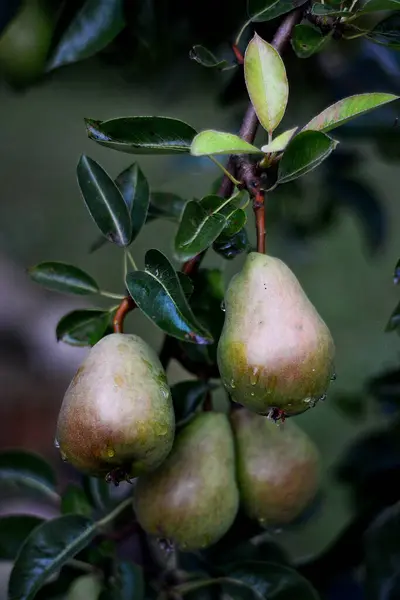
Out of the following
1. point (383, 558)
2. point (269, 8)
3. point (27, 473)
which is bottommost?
point (383, 558)

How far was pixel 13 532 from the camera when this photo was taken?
37.9 inches

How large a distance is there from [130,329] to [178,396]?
1.27 m

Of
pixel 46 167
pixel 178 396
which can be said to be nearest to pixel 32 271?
pixel 178 396

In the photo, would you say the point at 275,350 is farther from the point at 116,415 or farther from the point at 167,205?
the point at 167,205

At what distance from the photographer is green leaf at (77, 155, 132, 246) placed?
78cm

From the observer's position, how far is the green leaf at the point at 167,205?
956 millimetres

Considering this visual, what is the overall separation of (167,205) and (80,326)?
232mm

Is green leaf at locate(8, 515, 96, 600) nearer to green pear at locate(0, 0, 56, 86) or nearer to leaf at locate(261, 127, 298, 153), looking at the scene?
leaf at locate(261, 127, 298, 153)

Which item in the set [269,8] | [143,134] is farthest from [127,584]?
[269,8]

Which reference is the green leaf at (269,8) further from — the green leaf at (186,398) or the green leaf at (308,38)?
the green leaf at (186,398)

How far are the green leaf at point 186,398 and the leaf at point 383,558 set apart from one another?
0.32 meters

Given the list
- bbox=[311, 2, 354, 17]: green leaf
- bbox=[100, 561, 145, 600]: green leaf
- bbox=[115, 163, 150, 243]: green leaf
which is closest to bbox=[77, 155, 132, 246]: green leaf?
bbox=[115, 163, 150, 243]: green leaf

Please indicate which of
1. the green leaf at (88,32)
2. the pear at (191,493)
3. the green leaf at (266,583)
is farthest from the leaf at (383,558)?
the green leaf at (88,32)

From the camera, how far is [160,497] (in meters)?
0.77
